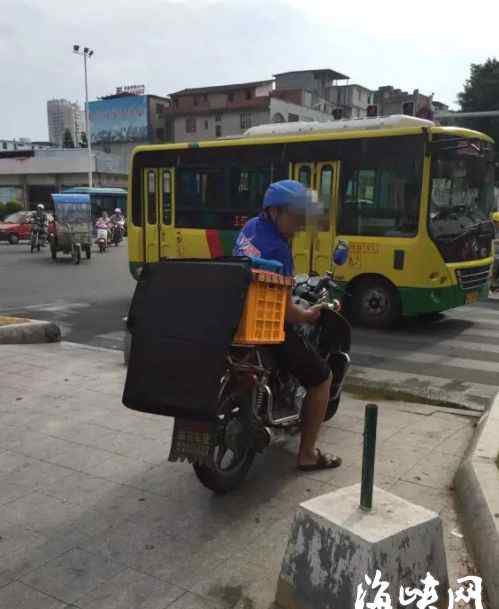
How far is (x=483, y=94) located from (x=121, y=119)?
40944 mm

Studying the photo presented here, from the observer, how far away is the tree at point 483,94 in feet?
122

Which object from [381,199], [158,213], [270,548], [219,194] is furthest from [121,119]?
[270,548]

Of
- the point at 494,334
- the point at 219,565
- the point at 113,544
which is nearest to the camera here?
the point at 219,565

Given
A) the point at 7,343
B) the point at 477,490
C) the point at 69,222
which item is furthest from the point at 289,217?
the point at 69,222

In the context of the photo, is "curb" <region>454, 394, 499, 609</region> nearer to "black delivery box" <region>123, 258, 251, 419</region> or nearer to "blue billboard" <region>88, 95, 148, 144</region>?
"black delivery box" <region>123, 258, 251, 419</region>

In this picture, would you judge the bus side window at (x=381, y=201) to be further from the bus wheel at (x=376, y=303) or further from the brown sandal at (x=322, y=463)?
the brown sandal at (x=322, y=463)

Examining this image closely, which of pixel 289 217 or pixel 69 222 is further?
pixel 69 222

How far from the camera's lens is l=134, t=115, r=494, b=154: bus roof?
8281 mm

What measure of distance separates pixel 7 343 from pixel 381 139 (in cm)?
564

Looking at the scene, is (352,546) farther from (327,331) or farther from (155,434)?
(155,434)

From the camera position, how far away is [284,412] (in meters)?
3.72

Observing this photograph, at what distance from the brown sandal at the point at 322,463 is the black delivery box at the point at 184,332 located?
3.75 feet

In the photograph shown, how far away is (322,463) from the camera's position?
377cm

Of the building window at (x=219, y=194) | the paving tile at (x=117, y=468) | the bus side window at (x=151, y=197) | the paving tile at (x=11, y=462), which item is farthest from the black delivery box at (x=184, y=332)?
the bus side window at (x=151, y=197)
